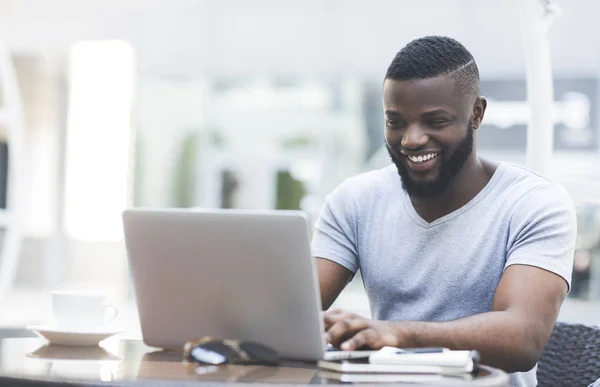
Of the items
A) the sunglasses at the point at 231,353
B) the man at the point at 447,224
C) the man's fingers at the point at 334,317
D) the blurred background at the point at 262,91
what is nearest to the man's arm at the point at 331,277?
the man at the point at 447,224

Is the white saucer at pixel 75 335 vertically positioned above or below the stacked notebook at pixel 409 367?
above

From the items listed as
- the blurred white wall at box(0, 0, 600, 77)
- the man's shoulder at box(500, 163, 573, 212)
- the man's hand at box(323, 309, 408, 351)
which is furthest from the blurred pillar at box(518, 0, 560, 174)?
the blurred white wall at box(0, 0, 600, 77)

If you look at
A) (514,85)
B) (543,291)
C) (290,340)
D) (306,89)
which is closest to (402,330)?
(290,340)

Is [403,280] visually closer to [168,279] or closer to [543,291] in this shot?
[543,291]

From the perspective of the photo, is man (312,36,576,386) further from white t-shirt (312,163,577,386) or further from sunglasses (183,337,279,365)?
sunglasses (183,337,279,365)

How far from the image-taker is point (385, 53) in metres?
9.29

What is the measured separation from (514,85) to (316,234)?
7.13 m

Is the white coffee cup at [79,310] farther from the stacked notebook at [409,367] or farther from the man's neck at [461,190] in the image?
the man's neck at [461,190]

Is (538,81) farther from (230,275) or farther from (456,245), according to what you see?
(230,275)

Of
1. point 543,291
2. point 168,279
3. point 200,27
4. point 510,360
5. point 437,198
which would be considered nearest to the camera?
point 168,279

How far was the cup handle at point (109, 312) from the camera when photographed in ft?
5.65

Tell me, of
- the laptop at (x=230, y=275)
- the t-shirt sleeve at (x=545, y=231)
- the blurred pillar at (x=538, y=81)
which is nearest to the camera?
the laptop at (x=230, y=275)

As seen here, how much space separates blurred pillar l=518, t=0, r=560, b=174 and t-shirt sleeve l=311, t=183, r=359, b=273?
2.26ft

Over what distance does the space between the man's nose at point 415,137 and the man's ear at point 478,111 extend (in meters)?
0.16
